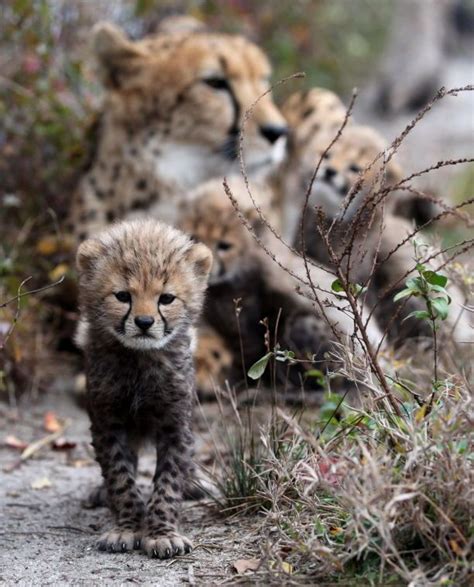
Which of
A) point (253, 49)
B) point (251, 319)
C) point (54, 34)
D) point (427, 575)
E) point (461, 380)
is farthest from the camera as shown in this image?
point (54, 34)

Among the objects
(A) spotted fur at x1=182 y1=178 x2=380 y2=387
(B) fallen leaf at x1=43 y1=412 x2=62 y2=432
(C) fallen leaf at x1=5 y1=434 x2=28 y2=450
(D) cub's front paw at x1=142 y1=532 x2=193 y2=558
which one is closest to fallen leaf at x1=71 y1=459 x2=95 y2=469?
(C) fallen leaf at x1=5 y1=434 x2=28 y2=450

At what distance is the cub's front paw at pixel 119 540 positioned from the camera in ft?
10.7

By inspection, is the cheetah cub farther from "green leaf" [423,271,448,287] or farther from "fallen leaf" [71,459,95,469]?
"fallen leaf" [71,459,95,469]

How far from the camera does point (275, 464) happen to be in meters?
3.24

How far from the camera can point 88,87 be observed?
7.06 metres

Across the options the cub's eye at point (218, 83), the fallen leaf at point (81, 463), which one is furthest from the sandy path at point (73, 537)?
the cub's eye at point (218, 83)

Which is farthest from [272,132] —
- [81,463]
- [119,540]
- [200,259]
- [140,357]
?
[119,540]

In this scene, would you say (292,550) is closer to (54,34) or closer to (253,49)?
(253,49)

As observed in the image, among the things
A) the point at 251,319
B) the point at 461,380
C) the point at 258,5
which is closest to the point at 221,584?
the point at 461,380

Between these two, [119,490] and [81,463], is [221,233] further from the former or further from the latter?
[119,490]

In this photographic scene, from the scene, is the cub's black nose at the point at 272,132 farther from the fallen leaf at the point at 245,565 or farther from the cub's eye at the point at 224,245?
the fallen leaf at the point at 245,565

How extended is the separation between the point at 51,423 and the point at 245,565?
2.46m

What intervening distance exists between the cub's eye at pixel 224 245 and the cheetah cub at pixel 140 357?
72.9 inches

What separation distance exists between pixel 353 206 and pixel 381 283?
1.83 ft
